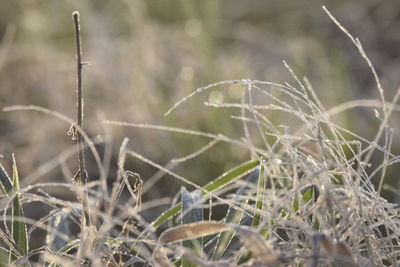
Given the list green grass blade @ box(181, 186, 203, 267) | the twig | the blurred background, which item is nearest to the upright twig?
the twig

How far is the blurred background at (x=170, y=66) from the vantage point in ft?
6.56

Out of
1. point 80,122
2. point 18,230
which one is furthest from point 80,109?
point 18,230

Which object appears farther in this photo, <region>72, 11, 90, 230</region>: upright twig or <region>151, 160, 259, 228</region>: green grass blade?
<region>151, 160, 259, 228</region>: green grass blade

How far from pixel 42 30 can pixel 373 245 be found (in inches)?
86.7

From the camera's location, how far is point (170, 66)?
255 cm

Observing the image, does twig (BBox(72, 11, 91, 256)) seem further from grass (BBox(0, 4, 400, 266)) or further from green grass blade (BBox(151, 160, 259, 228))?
green grass blade (BBox(151, 160, 259, 228))

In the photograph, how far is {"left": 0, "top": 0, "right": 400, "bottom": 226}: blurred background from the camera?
78.7 inches

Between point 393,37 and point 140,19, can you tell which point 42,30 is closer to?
point 140,19

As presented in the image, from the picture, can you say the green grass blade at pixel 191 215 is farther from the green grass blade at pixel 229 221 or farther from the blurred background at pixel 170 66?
the blurred background at pixel 170 66

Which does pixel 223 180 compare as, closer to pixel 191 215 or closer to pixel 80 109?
pixel 191 215

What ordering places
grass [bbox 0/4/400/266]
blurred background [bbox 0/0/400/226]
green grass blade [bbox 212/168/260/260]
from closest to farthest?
grass [bbox 0/4/400/266], green grass blade [bbox 212/168/260/260], blurred background [bbox 0/0/400/226]

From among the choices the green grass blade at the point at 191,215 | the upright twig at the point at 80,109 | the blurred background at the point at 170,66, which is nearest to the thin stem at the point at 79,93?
the upright twig at the point at 80,109

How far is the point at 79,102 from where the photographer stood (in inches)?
29.2

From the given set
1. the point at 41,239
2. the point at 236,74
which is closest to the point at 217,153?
the point at 236,74
